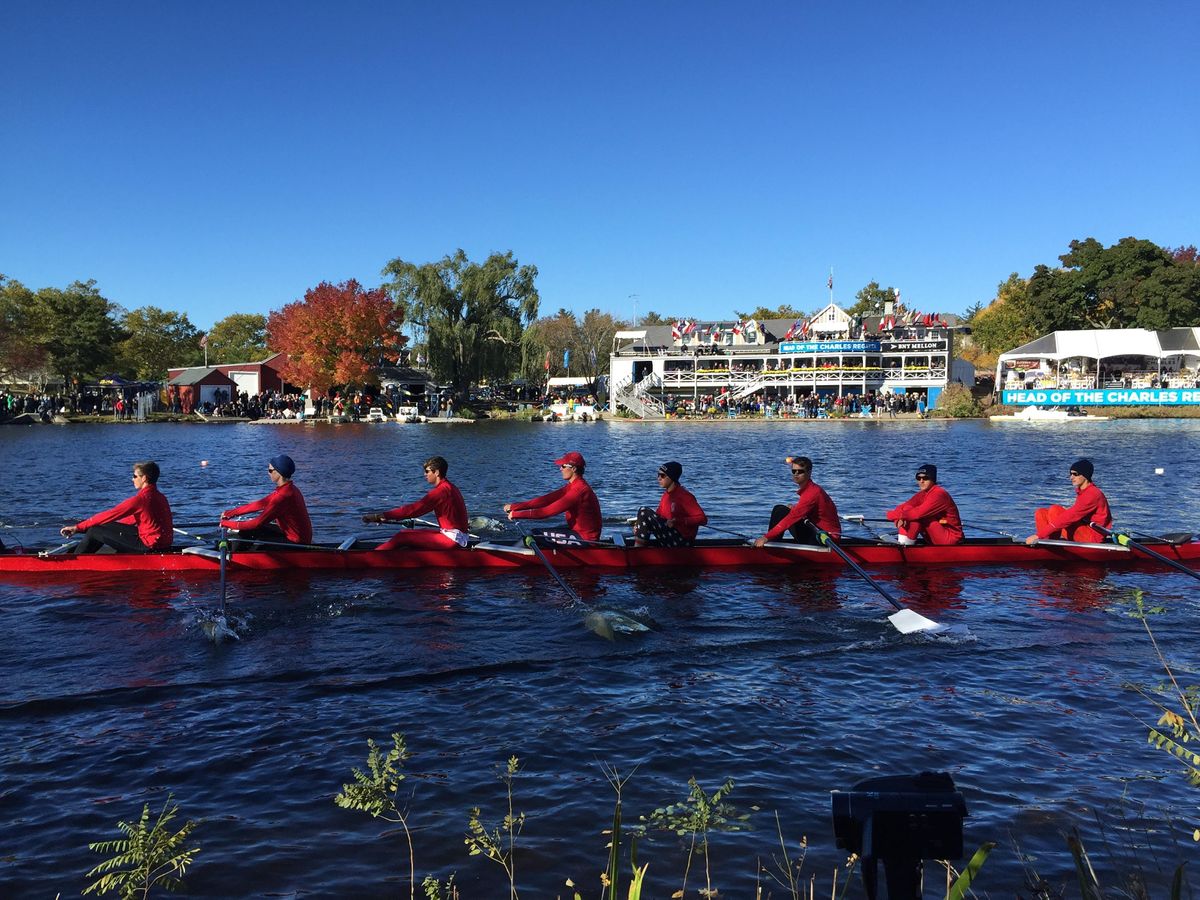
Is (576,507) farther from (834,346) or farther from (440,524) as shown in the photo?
(834,346)

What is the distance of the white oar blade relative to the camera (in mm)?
11562

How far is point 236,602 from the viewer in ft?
43.4

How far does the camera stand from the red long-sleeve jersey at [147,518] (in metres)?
14.1

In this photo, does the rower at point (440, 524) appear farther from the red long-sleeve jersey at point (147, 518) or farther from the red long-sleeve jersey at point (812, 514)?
the red long-sleeve jersey at point (812, 514)

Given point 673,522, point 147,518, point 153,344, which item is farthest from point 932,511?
point 153,344

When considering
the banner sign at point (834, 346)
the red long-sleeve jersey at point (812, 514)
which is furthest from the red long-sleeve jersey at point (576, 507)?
the banner sign at point (834, 346)

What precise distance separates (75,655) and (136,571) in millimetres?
4057

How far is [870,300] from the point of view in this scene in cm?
11788

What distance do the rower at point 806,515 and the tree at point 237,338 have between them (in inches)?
4715

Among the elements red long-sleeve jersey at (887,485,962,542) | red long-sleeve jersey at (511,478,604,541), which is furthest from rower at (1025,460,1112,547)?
red long-sleeve jersey at (511,478,604,541)

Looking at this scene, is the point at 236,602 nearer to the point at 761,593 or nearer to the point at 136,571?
the point at 136,571

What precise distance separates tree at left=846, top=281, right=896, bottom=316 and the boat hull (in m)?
103

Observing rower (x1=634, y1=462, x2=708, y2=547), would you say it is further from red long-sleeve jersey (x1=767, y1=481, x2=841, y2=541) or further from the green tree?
the green tree

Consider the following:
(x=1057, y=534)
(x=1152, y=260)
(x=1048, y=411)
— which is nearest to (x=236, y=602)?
(x=1057, y=534)
